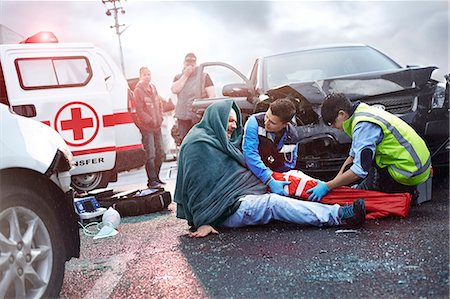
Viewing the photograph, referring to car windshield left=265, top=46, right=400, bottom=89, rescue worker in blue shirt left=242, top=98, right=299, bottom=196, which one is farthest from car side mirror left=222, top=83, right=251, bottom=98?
rescue worker in blue shirt left=242, top=98, right=299, bottom=196

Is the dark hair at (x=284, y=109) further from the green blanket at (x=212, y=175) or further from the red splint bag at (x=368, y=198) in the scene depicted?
A: the red splint bag at (x=368, y=198)

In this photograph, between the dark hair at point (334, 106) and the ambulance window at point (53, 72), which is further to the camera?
the ambulance window at point (53, 72)

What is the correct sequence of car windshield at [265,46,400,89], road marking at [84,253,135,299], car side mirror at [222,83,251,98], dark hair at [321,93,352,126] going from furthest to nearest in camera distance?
car windshield at [265,46,400,89]
car side mirror at [222,83,251,98]
dark hair at [321,93,352,126]
road marking at [84,253,135,299]

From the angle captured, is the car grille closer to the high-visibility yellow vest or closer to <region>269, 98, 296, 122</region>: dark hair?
the high-visibility yellow vest

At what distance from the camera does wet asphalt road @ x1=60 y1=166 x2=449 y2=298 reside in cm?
201

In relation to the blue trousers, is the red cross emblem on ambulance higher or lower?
higher

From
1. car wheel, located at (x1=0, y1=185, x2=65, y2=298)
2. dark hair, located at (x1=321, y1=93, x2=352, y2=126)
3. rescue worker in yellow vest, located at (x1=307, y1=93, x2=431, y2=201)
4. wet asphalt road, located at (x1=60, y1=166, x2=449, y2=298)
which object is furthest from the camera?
dark hair, located at (x1=321, y1=93, x2=352, y2=126)

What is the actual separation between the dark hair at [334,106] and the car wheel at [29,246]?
1.87 metres

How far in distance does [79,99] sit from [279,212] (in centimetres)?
251

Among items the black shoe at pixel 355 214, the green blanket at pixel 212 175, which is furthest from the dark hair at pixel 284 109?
the black shoe at pixel 355 214

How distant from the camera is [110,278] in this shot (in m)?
2.42

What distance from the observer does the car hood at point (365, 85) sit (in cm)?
376

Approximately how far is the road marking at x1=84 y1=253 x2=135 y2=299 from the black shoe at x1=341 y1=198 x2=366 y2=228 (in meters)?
1.30

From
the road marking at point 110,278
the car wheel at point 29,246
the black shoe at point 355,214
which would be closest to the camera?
the car wheel at point 29,246
